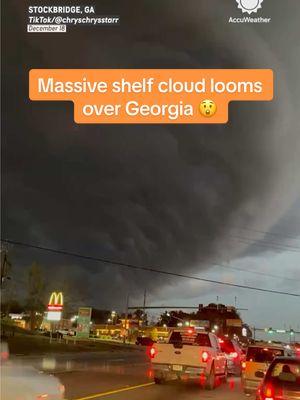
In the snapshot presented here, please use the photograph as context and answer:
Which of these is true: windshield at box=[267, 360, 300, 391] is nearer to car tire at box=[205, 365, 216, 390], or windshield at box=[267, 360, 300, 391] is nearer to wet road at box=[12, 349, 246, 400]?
wet road at box=[12, 349, 246, 400]

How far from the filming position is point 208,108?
10.7 metres

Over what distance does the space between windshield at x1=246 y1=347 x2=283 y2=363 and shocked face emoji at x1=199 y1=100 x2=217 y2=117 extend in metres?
→ 9.20

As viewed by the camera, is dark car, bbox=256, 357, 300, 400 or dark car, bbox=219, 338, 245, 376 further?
dark car, bbox=219, 338, 245, 376

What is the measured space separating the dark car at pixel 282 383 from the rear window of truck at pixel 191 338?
11.1 meters

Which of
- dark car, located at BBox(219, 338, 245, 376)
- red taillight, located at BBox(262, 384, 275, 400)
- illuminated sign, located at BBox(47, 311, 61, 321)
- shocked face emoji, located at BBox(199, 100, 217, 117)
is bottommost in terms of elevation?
dark car, located at BBox(219, 338, 245, 376)

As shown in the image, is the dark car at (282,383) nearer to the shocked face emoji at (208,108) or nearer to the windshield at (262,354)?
the shocked face emoji at (208,108)

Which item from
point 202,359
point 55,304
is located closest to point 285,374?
point 202,359

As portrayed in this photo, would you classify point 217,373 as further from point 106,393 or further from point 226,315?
point 226,315

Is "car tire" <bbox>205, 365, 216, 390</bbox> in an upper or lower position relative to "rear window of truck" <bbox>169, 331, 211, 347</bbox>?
lower

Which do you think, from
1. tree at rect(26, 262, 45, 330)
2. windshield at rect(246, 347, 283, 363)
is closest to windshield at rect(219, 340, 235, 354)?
windshield at rect(246, 347, 283, 363)

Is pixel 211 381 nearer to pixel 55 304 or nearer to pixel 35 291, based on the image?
pixel 55 304

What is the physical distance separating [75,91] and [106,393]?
8358 millimetres

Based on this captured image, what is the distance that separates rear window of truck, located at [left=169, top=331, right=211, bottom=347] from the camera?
19741mm

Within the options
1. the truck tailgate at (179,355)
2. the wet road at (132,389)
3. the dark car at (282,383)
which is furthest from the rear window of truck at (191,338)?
the dark car at (282,383)
